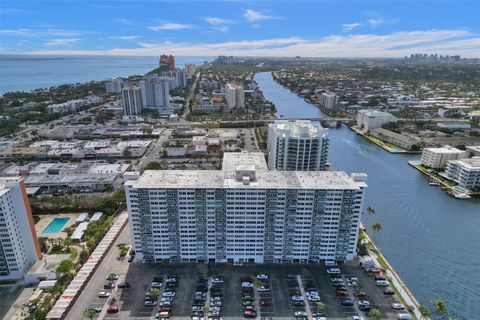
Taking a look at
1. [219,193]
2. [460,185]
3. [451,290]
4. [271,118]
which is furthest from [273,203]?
[271,118]

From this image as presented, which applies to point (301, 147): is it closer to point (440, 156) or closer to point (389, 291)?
point (389, 291)

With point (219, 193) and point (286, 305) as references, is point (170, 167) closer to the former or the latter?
point (219, 193)

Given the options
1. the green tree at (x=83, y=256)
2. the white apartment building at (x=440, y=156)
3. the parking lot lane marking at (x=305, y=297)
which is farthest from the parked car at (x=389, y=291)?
the white apartment building at (x=440, y=156)

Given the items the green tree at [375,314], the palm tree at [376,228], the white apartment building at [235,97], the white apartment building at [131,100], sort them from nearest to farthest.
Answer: the green tree at [375,314] < the palm tree at [376,228] < the white apartment building at [131,100] < the white apartment building at [235,97]

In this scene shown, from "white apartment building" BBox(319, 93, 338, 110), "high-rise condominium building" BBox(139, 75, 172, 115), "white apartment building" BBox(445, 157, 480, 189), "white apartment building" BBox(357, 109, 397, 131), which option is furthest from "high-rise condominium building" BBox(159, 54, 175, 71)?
"white apartment building" BBox(445, 157, 480, 189)

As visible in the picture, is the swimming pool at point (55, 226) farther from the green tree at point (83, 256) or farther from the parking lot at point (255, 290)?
the parking lot at point (255, 290)

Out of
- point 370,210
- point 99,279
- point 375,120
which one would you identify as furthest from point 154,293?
point 375,120

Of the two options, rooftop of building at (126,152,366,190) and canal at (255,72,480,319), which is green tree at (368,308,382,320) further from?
rooftop of building at (126,152,366,190)
